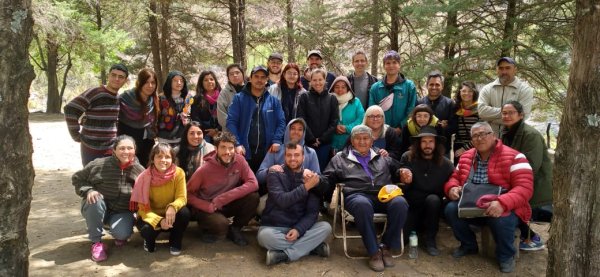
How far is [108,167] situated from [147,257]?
1074 mm

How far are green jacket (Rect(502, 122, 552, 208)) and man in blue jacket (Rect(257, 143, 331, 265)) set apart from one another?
2.37 meters

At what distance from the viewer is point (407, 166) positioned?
4906 millimetres

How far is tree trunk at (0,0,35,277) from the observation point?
9.02 ft

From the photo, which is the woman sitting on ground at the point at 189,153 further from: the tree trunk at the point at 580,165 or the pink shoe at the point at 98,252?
the tree trunk at the point at 580,165

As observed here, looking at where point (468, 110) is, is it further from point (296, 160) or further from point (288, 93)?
point (296, 160)

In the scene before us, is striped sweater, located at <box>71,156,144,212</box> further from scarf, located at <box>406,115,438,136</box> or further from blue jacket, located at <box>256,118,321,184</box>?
scarf, located at <box>406,115,438,136</box>

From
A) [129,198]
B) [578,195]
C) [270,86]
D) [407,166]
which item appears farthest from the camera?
[270,86]

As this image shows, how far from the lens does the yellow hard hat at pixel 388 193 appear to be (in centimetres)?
451

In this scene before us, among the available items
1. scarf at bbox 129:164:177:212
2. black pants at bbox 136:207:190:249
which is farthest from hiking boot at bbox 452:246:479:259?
scarf at bbox 129:164:177:212

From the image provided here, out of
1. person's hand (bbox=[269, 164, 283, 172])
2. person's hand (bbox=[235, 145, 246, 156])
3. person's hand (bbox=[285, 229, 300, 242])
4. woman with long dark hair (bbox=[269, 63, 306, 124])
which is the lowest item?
person's hand (bbox=[285, 229, 300, 242])

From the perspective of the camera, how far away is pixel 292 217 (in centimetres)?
462

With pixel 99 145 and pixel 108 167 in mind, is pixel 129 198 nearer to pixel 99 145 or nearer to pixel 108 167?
pixel 108 167

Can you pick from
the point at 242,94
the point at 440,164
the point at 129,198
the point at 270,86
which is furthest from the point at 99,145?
the point at 440,164

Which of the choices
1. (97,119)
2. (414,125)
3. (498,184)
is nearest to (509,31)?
(414,125)
